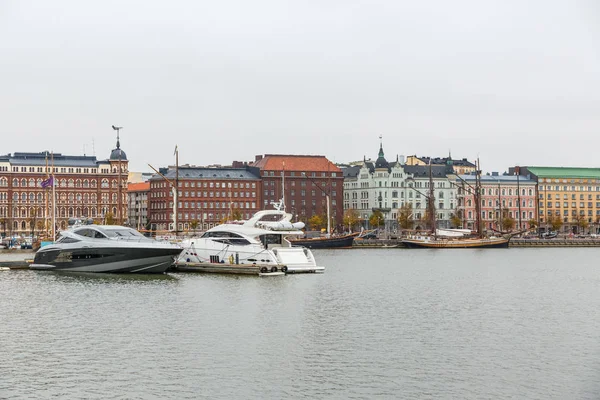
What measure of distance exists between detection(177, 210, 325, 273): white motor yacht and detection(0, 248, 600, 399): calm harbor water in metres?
6.28

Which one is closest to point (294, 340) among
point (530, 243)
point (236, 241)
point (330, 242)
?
point (236, 241)

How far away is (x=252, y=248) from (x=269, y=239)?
498 centimetres

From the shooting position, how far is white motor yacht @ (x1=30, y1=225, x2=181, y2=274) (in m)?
72.6

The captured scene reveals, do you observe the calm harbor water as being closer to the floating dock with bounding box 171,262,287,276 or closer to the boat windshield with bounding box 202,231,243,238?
the floating dock with bounding box 171,262,287,276

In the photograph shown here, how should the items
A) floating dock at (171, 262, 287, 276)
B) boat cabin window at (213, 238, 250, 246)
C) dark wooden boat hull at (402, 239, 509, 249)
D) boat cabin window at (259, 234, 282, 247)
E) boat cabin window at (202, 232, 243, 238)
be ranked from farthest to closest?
1. dark wooden boat hull at (402, 239, 509, 249)
2. boat cabin window at (259, 234, 282, 247)
3. boat cabin window at (202, 232, 243, 238)
4. boat cabin window at (213, 238, 250, 246)
5. floating dock at (171, 262, 287, 276)

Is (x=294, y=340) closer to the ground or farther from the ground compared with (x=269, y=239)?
closer to the ground

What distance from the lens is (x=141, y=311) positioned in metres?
50.1

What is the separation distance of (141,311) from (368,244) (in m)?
115

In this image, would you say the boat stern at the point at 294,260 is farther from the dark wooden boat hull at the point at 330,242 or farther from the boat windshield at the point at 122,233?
the dark wooden boat hull at the point at 330,242

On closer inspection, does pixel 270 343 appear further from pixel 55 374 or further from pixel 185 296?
pixel 185 296

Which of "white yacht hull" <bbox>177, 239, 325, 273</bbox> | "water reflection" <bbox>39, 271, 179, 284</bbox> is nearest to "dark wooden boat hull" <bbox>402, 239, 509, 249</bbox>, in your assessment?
"white yacht hull" <bbox>177, 239, 325, 273</bbox>

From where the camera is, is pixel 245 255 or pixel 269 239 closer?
pixel 245 255

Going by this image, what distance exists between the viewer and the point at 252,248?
75.4m

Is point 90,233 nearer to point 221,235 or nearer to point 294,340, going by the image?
point 221,235
